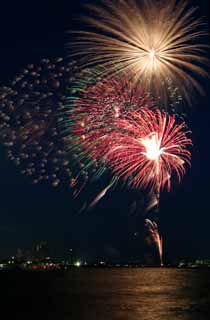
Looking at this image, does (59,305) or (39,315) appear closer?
(39,315)

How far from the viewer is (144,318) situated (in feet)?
87.1

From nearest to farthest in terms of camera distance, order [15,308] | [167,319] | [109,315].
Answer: [167,319], [109,315], [15,308]

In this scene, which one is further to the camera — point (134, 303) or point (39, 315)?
point (134, 303)

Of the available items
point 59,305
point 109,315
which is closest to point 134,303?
point 59,305

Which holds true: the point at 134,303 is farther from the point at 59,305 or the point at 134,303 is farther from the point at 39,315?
the point at 39,315

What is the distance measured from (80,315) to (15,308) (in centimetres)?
747

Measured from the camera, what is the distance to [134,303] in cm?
3572

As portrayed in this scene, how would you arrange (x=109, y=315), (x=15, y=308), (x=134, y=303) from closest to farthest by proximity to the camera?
(x=109, y=315), (x=15, y=308), (x=134, y=303)

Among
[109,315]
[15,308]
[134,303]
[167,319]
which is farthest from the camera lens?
[134,303]

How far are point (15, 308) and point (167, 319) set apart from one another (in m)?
12.3

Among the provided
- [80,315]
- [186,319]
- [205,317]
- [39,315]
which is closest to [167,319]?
[186,319]

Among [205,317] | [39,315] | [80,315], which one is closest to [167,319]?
[205,317]

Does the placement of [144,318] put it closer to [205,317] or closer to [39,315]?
[205,317]

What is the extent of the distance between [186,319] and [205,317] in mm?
1747
